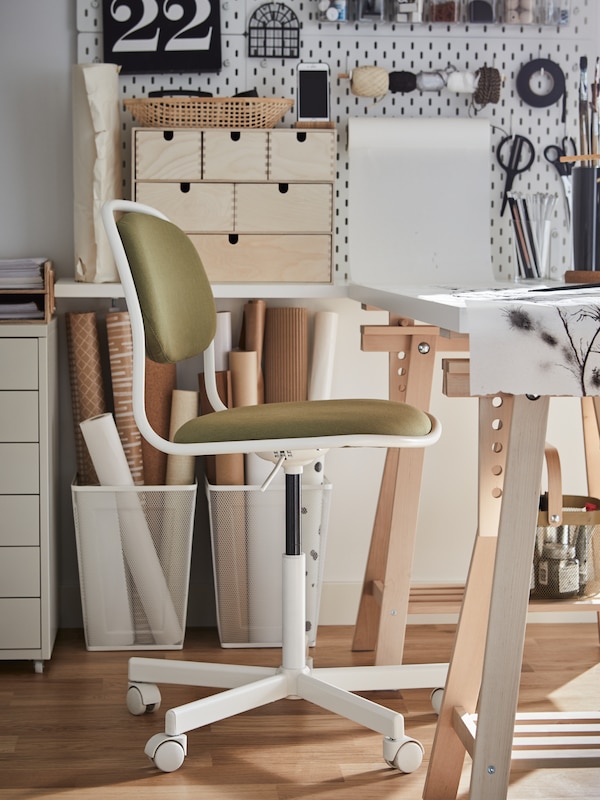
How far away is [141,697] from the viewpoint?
85.6 inches

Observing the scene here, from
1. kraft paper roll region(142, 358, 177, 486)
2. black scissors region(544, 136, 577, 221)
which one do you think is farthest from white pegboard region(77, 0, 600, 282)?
kraft paper roll region(142, 358, 177, 486)

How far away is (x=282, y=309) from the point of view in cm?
267

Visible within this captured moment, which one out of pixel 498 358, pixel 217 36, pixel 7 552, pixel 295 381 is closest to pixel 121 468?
pixel 7 552

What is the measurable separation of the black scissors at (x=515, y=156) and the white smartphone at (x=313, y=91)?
1.63ft

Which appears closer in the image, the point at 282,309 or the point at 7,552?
the point at 7,552

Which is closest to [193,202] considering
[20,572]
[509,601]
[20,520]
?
[20,520]

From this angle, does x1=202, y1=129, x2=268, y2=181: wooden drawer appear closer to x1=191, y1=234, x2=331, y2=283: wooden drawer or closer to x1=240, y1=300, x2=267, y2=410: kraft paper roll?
x1=191, y1=234, x2=331, y2=283: wooden drawer

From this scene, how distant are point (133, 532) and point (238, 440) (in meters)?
0.81

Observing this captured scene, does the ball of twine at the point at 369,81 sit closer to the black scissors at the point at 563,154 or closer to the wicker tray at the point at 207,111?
the wicker tray at the point at 207,111

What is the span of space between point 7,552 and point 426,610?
3.34 ft

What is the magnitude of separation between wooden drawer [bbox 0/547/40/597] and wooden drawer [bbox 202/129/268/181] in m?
1.02

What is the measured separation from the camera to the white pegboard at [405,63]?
2658mm

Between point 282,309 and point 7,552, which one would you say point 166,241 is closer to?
point 282,309

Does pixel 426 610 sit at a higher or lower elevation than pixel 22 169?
lower
